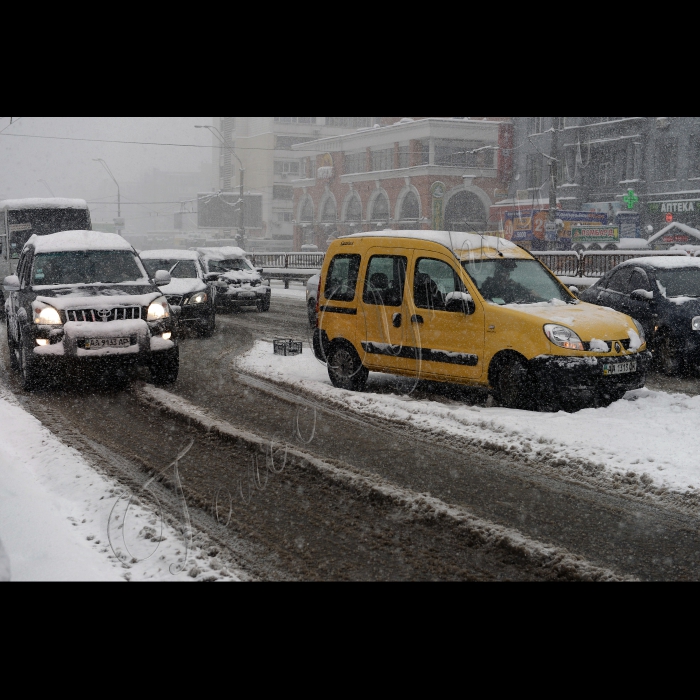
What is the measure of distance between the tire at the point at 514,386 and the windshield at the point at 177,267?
34.4 ft

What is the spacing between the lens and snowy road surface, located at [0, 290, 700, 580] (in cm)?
496

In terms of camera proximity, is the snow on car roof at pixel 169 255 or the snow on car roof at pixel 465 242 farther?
the snow on car roof at pixel 169 255

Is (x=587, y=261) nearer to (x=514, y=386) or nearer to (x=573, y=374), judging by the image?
(x=514, y=386)

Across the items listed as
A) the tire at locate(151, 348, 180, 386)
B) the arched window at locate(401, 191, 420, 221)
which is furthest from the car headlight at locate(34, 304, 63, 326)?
the arched window at locate(401, 191, 420, 221)

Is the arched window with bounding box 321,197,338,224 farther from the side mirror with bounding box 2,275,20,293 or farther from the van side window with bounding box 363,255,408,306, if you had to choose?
the van side window with bounding box 363,255,408,306

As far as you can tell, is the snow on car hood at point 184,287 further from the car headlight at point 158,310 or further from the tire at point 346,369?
the tire at point 346,369

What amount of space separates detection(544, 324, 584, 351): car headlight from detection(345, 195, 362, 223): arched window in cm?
6356

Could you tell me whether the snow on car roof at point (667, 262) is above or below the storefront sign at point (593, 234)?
below

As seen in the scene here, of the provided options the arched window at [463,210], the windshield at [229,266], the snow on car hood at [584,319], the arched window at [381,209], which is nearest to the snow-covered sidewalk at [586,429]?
the snow on car hood at [584,319]

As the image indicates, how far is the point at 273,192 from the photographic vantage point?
11000 centimetres

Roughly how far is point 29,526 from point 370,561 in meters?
2.16

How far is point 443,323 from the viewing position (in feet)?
31.4

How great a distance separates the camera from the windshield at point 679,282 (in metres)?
12.2

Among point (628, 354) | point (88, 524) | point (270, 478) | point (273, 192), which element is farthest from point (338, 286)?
point (273, 192)
